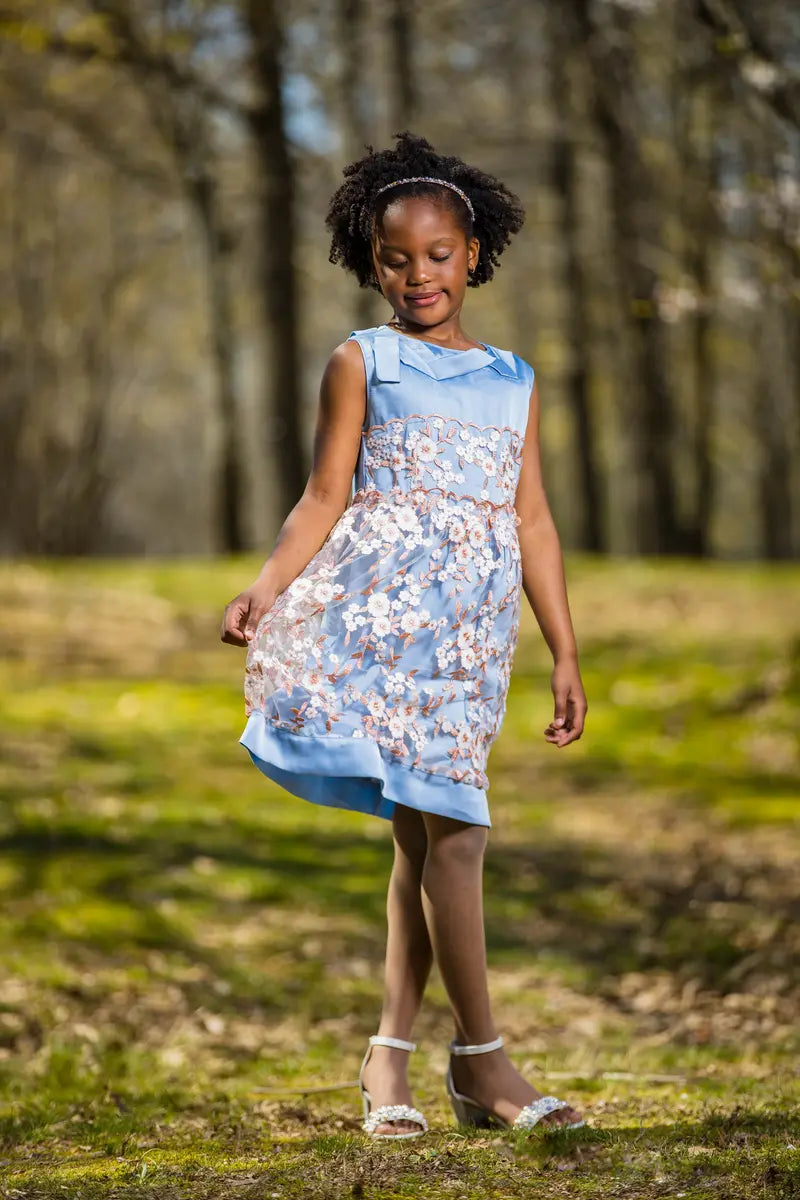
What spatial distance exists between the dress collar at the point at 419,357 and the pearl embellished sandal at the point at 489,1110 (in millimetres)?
1498

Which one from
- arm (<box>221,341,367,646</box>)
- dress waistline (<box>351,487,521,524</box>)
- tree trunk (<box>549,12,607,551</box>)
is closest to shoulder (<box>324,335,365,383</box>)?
arm (<box>221,341,367,646</box>)

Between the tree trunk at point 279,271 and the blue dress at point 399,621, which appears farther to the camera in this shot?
the tree trunk at point 279,271

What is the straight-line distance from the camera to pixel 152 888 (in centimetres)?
621

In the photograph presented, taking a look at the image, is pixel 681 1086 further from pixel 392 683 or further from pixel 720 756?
→ pixel 720 756

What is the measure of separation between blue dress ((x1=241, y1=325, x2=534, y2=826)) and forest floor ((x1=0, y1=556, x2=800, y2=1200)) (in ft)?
2.65

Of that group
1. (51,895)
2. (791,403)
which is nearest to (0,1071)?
(51,895)

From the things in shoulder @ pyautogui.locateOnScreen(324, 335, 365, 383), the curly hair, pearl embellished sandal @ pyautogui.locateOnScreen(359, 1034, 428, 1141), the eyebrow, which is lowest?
pearl embellished sandal @ pyautogui.locateOnScreen(359, 1034, 428, 1141)

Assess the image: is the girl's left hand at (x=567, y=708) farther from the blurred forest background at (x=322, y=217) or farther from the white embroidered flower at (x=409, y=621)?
the blurred forest background at (x=322, y=217)

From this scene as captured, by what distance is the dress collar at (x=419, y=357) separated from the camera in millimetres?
3049

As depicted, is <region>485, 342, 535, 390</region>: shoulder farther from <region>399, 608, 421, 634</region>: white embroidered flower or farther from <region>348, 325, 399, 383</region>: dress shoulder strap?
<region>399, 608, 421, 634</region>: white embroidered flower

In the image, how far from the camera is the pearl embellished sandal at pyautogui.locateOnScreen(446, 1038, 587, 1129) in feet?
10.2
